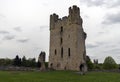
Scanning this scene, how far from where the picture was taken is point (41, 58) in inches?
2271

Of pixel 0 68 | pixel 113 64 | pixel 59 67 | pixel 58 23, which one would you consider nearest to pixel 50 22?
pixel 58 23

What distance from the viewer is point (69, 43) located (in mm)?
58344

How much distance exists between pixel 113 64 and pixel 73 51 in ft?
115

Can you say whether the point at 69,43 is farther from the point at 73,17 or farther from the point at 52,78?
the point at 52,78

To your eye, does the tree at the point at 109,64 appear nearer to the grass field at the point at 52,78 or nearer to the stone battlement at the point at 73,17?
the stone battlement at the point at 73,17

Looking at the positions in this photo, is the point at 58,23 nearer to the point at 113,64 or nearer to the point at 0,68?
the point at 0,68

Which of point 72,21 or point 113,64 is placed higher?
point 72,21

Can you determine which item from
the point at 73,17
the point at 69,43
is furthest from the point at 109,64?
the point at 73,17

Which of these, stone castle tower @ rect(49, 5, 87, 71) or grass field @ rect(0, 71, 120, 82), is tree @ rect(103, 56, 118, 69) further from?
grass field @ rect(0, 71, 120, 82)

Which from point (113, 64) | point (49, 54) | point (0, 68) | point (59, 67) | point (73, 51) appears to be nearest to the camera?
point (0, 68)

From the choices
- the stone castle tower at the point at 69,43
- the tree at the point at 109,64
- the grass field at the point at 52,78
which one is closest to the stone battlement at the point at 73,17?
the stone castle tower at the point at 69,43

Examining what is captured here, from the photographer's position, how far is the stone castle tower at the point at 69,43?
56.5 m

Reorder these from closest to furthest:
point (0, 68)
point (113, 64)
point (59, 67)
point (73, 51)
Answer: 1. point (0, 68)
2. point (73, 51)
3. point (59, 67)
4. point (113, 64)

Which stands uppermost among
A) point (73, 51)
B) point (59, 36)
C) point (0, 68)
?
point (59, 36)
